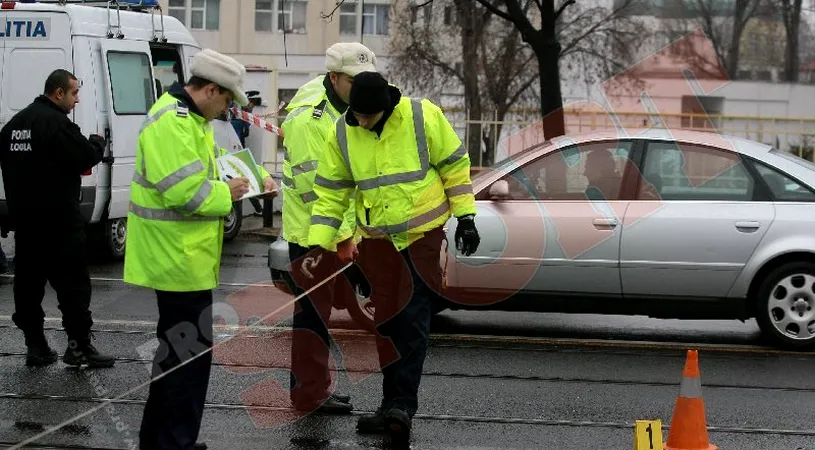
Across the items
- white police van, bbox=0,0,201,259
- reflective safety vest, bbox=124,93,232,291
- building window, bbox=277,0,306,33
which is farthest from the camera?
building window, bbox=277,0,306,33

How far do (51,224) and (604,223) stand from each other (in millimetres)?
3715

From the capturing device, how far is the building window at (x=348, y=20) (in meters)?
54.0

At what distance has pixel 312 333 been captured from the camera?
23.5 feet

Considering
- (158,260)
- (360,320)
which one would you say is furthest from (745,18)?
(158,260)

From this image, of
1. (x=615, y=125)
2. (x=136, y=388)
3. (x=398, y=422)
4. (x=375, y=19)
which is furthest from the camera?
(x=375, y=19)

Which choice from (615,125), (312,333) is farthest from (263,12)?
(312,333)

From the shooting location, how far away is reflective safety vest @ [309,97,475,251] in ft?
21.6

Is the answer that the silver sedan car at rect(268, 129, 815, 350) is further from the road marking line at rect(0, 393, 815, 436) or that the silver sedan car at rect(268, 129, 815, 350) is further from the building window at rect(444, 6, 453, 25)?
the building window at rect(444, 6, 453, 25)

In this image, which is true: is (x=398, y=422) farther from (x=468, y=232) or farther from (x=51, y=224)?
(x=51, y=224)

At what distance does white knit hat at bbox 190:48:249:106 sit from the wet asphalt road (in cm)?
185

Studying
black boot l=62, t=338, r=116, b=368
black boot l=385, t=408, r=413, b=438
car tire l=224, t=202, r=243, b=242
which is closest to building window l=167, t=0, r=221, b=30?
Answer: car tire l=224, t=202, r=243, b=242

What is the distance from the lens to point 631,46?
1455 inches

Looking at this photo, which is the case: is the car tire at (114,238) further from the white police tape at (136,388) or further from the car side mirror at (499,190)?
the car side mirror at (499,190)

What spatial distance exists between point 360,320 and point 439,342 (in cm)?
68
